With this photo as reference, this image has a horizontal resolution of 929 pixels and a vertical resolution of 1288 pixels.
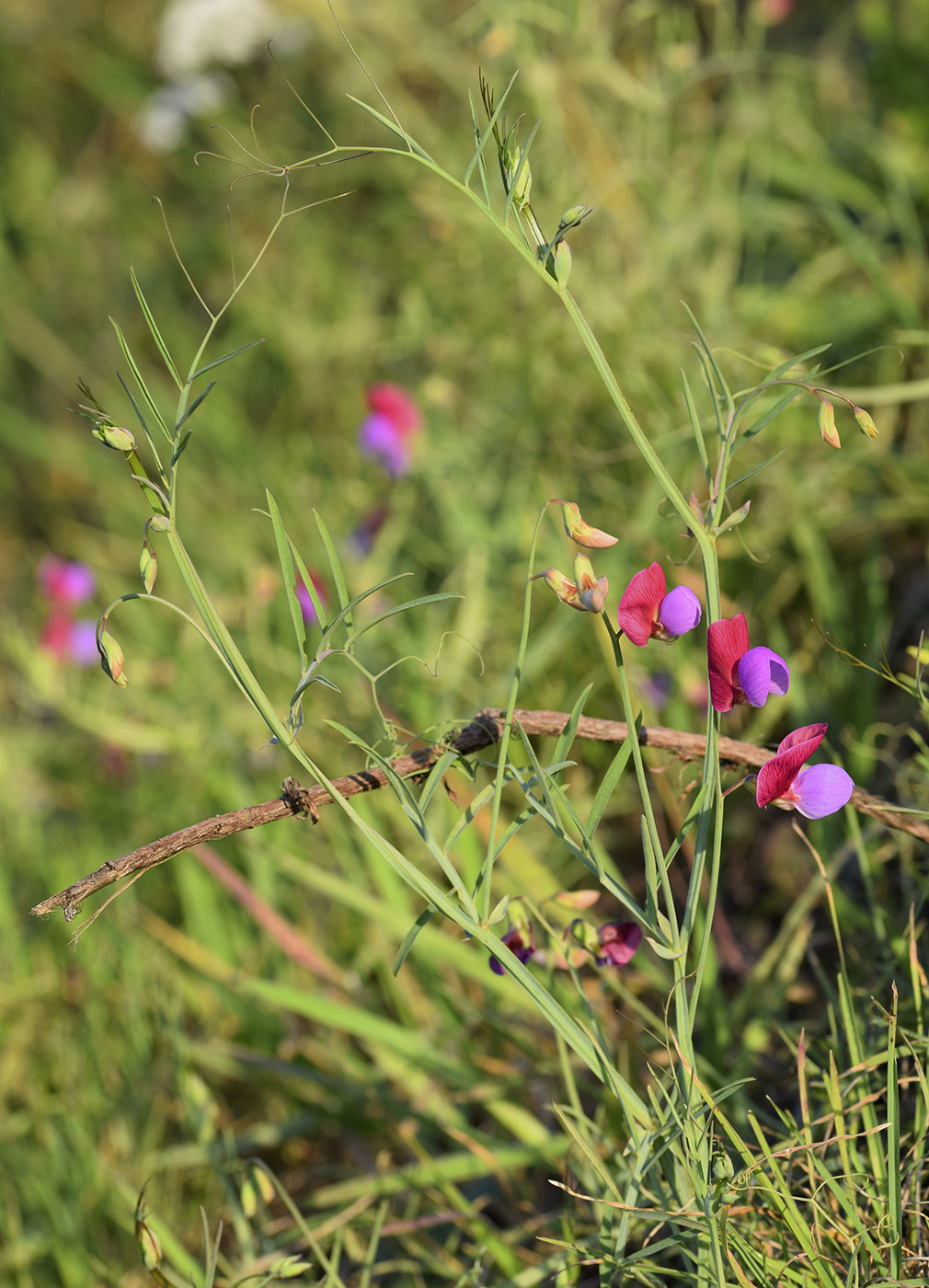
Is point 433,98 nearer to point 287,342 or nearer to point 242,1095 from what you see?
point 287,342

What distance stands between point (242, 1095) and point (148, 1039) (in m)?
0.16

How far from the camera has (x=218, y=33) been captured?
3117 millimetres

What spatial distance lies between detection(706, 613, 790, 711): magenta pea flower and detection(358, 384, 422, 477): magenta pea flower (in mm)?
1239

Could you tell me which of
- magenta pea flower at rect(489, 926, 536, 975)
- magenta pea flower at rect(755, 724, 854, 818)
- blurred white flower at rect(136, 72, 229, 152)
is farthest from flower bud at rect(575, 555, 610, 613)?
blurred white flower at rect(136, 72, 229, 152)

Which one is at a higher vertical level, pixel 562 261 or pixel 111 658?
pixel 562 261

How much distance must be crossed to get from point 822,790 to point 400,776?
0.28 m

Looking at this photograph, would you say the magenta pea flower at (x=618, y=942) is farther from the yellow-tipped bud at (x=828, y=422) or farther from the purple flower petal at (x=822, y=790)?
the yellow-tipped bud at (x=828, y=422)

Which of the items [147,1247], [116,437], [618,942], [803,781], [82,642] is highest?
[116,437]

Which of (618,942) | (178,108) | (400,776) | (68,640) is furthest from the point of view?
(178,108)

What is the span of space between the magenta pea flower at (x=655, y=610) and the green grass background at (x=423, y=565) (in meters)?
0.17

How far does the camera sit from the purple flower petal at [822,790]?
2.14 ft

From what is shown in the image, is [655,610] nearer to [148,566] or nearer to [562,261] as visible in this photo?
[562,261]

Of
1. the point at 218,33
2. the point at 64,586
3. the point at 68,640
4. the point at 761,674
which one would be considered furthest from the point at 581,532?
the point at 218,33

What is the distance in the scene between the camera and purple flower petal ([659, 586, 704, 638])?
0.65 m
